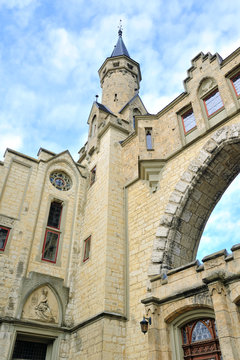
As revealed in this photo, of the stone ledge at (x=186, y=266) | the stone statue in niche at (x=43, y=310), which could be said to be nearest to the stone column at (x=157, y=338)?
the stone ledge at (x=186, y=266)

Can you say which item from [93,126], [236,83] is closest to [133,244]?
[236,83]

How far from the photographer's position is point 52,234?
12.7 metres

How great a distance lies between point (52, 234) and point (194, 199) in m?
6.27

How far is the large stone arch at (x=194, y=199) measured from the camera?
9283mm

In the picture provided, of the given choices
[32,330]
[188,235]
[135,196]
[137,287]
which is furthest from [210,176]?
[32,330]

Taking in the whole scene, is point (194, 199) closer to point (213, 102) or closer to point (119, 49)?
point (213, 102)

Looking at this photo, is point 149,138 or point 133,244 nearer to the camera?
point 133,244

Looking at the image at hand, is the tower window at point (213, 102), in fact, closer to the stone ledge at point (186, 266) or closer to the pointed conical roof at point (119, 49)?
the stone ledge at point (186, 266)

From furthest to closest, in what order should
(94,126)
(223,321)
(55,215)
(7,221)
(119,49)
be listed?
(119,49) < (94,126) < (55,215) < (7,221) < (223,321)

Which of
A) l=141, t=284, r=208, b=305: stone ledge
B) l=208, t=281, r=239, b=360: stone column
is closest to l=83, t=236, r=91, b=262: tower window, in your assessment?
l=141, t=284, r=208, b=305: stone ledge

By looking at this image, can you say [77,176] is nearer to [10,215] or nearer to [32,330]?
[10,215]

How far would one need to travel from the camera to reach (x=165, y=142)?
38.1 feet

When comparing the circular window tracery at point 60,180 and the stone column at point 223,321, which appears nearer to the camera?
the stone column at point 223,321

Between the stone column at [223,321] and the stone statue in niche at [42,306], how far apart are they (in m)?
6.62
